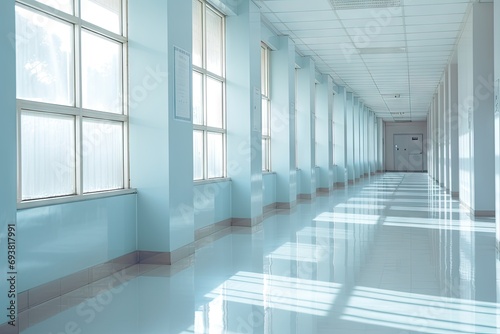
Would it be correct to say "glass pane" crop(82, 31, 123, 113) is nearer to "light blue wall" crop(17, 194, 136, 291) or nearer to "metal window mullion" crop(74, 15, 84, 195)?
"metal window mullion" crop(74, 15, 84, 195)

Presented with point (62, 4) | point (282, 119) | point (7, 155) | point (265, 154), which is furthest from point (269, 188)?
point (7, 155)

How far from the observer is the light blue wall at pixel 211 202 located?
387 inches

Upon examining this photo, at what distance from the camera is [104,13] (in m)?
7.24

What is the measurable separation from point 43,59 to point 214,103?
5581mm

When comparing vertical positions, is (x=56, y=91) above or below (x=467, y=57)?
below

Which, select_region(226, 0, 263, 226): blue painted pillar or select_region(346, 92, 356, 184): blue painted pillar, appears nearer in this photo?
select_region(226, 0, 263, 226): blue painted pillar

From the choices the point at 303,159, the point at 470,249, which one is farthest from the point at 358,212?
the point at 470,249

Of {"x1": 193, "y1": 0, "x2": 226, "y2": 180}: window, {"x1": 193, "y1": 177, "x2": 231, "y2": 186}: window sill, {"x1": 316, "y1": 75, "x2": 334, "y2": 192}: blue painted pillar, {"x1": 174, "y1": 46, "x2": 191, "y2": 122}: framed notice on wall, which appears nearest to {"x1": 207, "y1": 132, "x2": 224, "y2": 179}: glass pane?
{"x1": 193, "y1": 0, "x2": 226, "y2": 180}: window

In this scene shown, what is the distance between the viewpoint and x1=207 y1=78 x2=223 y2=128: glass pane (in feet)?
36.0

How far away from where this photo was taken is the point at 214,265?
7516mm

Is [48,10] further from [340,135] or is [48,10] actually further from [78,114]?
[340,135]

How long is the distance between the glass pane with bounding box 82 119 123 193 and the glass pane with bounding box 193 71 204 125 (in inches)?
104

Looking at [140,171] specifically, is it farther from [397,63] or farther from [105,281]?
[397,63]

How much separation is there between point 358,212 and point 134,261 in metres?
7.88
